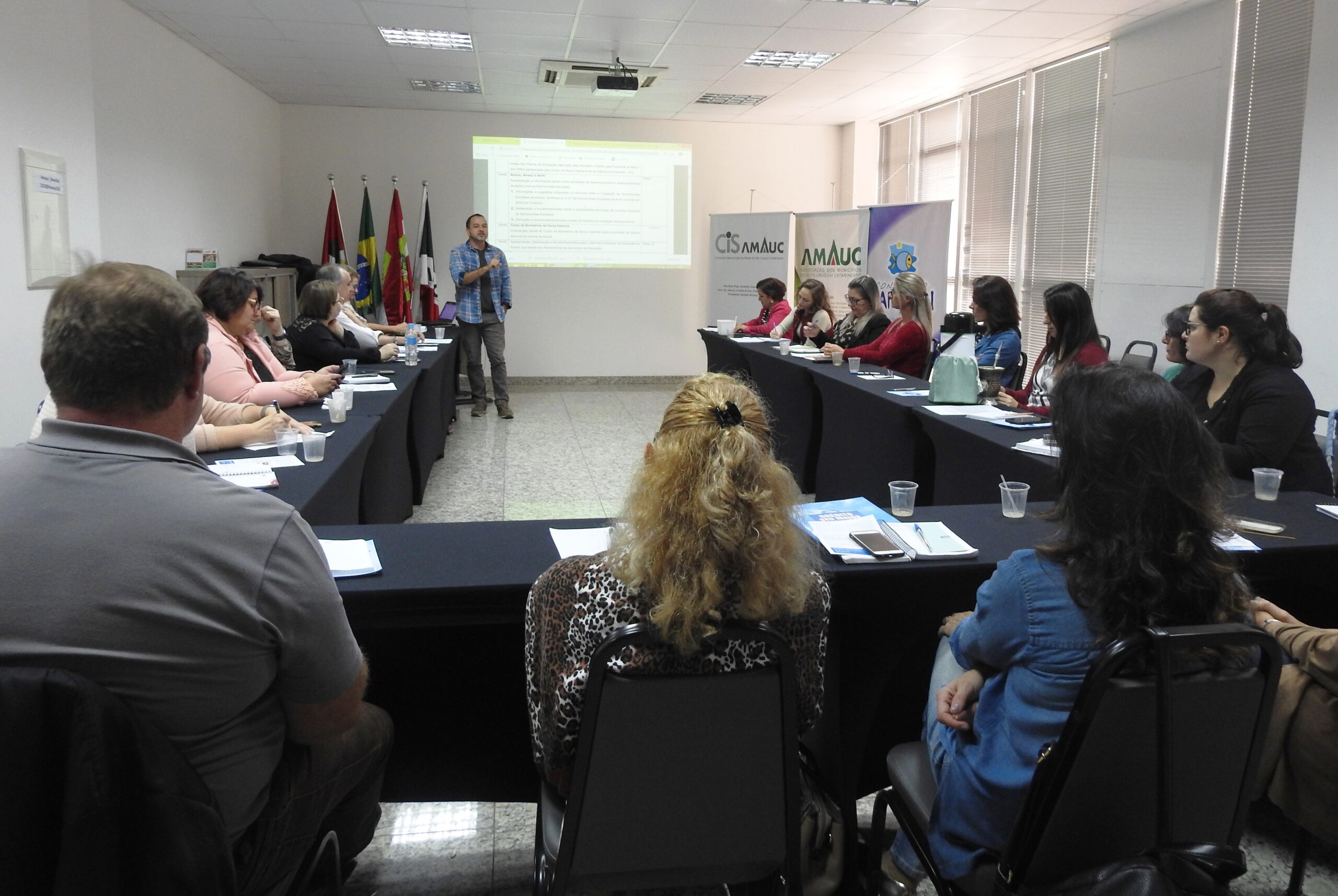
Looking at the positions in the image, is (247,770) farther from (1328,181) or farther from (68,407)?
(1328,181)

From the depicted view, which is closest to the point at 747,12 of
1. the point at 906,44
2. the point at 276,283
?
the point at 906,44

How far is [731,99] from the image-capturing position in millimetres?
8336

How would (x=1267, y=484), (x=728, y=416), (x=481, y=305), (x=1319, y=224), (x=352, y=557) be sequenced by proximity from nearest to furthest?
1. (x=728, y=416)
2. (x=352, y=557)
3. (x=1267, y=484)
4. (x=1319, y=224)
5. (x=481, y=305)

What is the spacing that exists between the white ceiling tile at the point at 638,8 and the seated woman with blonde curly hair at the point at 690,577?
15.0 ft

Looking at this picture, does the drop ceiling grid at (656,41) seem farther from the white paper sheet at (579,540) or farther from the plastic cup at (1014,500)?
the white paper sheet at (579,540)

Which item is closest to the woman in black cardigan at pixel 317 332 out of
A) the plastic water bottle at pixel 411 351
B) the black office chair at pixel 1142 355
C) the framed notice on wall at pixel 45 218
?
the plastic water bottle at pixel 411 351

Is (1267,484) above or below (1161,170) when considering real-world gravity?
below

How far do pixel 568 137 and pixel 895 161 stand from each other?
10.8 ft

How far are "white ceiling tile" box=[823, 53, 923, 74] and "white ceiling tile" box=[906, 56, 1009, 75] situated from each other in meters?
0.10

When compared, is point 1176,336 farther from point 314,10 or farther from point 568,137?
point 568,137

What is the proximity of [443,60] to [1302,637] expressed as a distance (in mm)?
6813

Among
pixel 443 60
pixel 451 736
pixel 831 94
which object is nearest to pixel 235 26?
pixel 443 60

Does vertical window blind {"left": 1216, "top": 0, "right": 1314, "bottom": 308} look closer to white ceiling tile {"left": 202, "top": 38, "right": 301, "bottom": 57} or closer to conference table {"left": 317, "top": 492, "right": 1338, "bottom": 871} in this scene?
conference table {"left": 317, "top": 492, "right": 1338, "bottom": 871}

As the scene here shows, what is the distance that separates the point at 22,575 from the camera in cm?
99
